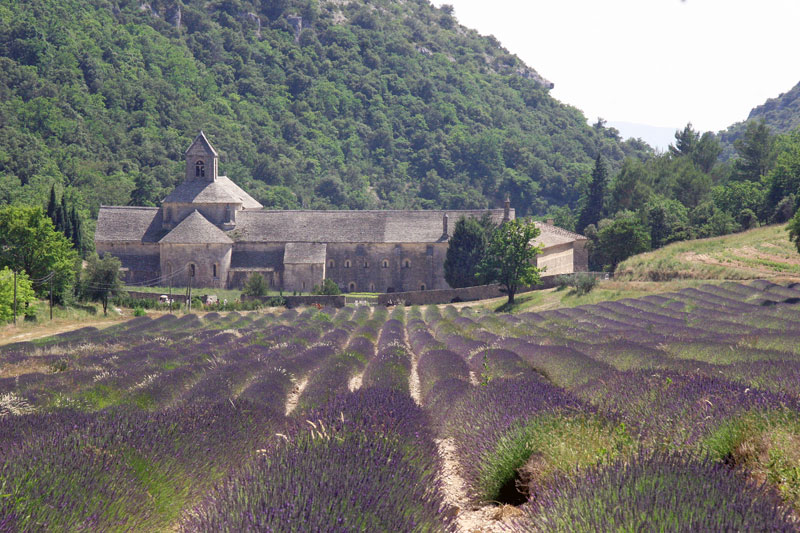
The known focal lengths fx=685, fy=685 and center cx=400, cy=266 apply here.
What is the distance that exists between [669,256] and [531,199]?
239ft

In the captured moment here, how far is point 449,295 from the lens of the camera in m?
52.0

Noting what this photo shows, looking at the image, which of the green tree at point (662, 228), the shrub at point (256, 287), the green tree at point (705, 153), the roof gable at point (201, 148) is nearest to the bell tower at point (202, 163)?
the roof gable at point (201, 148)

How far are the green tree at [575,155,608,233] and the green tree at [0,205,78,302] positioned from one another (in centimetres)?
5538

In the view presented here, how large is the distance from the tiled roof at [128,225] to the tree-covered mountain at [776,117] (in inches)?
5361

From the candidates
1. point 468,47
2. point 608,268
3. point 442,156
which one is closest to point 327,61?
point 442,156

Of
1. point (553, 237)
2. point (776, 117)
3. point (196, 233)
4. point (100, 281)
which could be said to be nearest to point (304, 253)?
point (196, 233)

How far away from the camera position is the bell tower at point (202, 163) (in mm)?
62062

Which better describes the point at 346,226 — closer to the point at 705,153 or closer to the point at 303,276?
the point at 303,276

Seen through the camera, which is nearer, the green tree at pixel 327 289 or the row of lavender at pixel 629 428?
the row of lavender at pixel 629 428

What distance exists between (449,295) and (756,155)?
155ft

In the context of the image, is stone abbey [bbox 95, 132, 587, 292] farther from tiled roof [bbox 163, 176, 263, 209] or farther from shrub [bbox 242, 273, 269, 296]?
shrub [bbox 242, 273, 269, 296]

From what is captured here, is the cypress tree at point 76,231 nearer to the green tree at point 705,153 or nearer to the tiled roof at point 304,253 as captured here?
the tiled roof at point 304,253

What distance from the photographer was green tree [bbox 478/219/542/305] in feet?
152

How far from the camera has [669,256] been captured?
1863 inches
